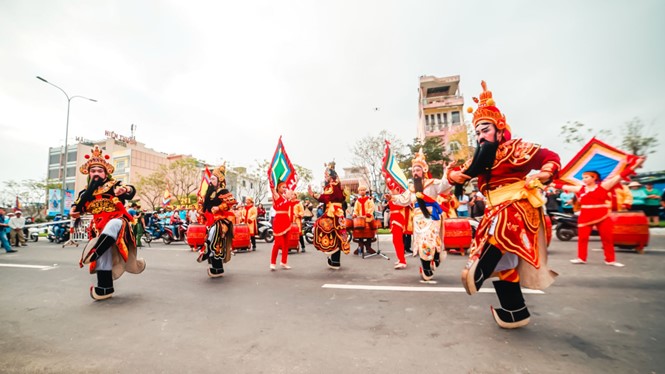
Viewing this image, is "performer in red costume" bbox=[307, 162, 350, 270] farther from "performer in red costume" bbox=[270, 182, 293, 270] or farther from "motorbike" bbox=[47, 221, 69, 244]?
"motorbike" bbox=[47, 221, 69, 244]

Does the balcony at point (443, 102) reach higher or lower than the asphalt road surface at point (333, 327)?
higher

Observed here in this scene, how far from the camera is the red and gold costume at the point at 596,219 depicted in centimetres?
551

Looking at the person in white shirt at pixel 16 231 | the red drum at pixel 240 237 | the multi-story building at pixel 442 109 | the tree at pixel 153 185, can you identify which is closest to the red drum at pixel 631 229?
the red drum at pixel 240 237

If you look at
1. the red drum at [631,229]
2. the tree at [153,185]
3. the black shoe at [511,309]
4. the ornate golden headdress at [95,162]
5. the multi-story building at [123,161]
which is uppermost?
the multi-story building at [123,161]

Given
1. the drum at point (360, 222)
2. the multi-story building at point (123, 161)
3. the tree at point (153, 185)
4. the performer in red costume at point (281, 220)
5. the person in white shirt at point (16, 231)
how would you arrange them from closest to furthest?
the performer in red costume at point (281, 220), the drum at point (360, 222), the person in white shirt at point (16, 231), the tree at point (153, 185), the multi-story building at point (123, 161)

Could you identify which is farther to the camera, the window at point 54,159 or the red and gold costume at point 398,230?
the window at point 54,159

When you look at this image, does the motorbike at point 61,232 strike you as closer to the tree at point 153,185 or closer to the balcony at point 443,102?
the tree at point 153,185

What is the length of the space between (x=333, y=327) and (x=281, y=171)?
4.21 meters

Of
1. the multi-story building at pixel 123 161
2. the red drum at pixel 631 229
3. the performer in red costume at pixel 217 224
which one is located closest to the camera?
the performer in red costume at pixel 217 224

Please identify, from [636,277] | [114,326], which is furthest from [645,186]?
[114,326]

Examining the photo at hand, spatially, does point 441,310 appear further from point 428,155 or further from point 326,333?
point 428,155

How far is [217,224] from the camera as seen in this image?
5.48 meters

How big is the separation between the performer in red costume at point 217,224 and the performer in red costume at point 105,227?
3.70 feet

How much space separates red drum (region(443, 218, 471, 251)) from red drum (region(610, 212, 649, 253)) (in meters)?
2.97
